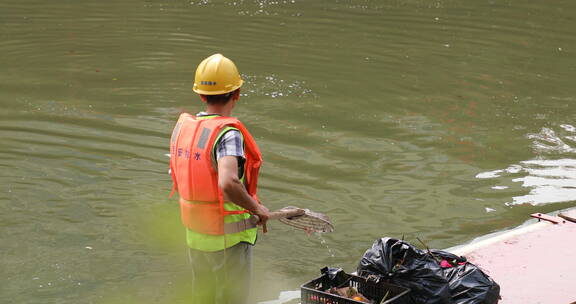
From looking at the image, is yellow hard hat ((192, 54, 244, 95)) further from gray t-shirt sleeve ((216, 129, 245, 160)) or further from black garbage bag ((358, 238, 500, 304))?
black garbage bag ((358, 238, 500, 304))

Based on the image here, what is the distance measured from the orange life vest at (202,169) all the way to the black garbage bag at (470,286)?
1.63 m

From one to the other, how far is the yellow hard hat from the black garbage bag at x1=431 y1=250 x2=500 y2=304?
2.04 metres

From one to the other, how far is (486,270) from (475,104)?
6.42 metres

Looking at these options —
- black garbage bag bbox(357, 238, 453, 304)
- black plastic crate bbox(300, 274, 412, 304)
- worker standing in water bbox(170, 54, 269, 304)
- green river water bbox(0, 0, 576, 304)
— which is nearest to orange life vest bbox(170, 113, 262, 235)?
worker standing in water bbox(170, 54, 269, 304)

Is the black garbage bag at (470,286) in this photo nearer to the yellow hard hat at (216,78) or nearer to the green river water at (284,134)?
the green river water at (284,134)

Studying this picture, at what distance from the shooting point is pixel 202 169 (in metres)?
4.36

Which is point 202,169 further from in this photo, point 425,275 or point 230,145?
point 425,275

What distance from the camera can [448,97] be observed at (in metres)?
12.6

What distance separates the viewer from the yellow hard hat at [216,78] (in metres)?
4.38

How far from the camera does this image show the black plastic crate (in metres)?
4.85

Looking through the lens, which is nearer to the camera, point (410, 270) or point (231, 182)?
point (231, 182)

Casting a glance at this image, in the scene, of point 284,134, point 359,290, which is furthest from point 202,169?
point 284,134

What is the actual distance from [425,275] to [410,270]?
0.10 metres

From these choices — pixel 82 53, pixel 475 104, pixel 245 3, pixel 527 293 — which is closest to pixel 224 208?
pixel 527 293
